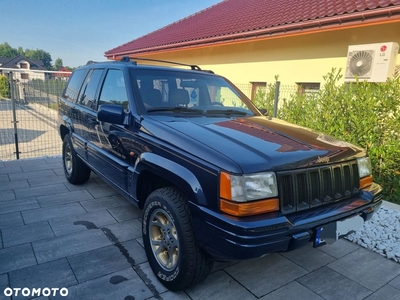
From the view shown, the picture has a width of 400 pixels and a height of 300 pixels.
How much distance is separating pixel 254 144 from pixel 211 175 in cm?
51

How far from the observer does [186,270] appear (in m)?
2.21

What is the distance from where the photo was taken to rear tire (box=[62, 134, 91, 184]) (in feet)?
15.2

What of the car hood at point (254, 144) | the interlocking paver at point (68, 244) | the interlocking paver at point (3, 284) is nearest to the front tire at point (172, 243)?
A: the car hood at point (254, 144)

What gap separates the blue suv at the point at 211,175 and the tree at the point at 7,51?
4826 inches

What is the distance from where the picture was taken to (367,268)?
2.92 m

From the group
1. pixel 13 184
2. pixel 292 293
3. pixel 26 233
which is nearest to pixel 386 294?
pixel 292 293

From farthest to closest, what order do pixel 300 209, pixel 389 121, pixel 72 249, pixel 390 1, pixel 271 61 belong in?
pixel 271 61 → pixel 390 1 → pixel 389 121 → pixel 72 249 → pixel 300 209

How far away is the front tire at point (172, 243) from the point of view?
2174mm

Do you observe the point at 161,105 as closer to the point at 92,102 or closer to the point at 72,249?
the point at 92,102

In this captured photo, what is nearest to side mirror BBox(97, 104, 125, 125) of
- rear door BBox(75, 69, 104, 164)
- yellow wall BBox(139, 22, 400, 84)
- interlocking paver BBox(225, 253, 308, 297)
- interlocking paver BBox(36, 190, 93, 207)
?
rear door BBox(75, 69, 104, 164)

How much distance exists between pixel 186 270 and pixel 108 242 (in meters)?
1.30

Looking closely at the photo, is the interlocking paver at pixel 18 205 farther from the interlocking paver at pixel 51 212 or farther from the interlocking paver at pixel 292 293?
the interlocking paver at pixel 292 293

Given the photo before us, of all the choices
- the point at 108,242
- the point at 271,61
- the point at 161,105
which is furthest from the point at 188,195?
the point at 271,61

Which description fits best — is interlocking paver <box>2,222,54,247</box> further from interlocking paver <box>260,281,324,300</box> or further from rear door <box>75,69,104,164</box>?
interlocking paver <box>260,281,324,300</box>
